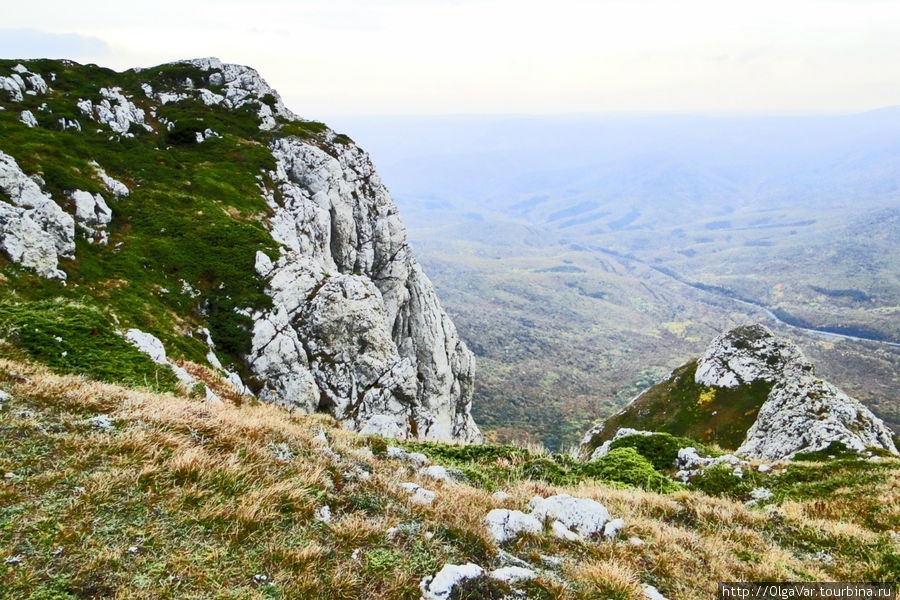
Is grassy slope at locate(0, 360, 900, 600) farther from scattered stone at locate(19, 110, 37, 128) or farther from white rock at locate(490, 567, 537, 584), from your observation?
scattered stone at locate(19, 110, 37, 128)

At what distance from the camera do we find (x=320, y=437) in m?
11.2

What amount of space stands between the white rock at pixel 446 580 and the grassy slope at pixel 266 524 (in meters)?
0.18

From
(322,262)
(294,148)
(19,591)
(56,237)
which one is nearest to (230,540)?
(19,591)

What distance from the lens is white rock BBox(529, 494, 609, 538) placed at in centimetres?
852

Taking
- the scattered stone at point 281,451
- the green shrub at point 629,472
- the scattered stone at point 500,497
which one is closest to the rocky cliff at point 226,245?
the scattered stone at point 281,451

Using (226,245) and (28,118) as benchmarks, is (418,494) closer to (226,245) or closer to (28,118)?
(226,245)

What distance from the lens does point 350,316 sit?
103 ft

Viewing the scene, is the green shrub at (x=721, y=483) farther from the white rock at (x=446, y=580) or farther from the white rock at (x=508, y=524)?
the white rock at (x=446, y=580)

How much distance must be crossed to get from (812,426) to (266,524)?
35258 mm

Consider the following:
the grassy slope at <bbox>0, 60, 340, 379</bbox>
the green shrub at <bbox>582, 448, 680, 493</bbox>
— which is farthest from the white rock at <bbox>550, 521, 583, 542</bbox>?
the grassy slope at <bbox>0, 60, 340, 379</bbox>

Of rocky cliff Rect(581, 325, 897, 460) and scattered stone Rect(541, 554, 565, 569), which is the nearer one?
scattered stone Rect(541, 554, 565, 569)

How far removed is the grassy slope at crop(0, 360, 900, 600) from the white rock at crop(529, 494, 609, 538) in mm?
532

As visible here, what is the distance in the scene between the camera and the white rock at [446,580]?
558 centimetres

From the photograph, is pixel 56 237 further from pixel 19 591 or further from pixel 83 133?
pixel 19 591
